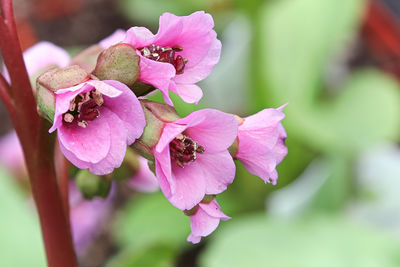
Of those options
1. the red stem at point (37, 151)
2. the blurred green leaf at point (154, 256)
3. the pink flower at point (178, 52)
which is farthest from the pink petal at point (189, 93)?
the blurred green leaf at point (154, 256)

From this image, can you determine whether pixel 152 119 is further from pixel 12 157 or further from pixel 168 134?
pixel 12 157

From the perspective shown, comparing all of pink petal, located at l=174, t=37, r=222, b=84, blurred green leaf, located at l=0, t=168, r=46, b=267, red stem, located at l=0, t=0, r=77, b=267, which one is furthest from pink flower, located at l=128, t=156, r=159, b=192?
blurred green leaf, located at l=0, t=168, r=46, b=267

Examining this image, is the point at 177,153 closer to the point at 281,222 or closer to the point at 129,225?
the point at 281,222

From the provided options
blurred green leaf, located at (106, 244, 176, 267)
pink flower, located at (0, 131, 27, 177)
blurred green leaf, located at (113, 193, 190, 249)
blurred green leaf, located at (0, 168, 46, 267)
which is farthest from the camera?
blurred green leaf, located at (113, 193, 190, 249)

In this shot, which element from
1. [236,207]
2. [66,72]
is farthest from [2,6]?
[236,207]

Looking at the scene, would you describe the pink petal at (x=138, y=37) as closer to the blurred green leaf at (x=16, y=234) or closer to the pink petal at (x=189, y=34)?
the pink petal at (x=189, y=34)

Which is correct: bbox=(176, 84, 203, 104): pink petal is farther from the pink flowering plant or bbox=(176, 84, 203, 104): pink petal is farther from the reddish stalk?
the reddish stalk

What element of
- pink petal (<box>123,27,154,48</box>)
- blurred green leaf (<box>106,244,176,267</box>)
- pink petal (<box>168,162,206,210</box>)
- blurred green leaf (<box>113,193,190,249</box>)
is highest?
pink petal (<box>123,27,154,48</box>)
